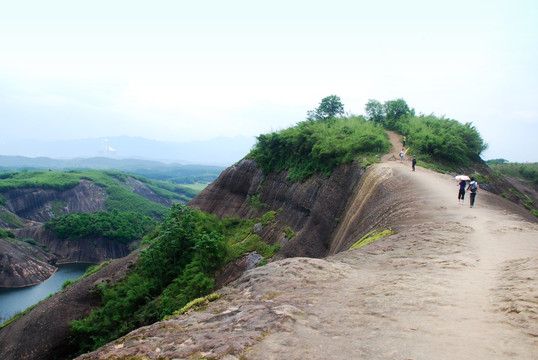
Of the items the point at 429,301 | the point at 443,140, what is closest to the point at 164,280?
the point at 429,301

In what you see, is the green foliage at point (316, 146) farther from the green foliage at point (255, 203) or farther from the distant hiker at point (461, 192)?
the distant hiker at point (461, 192)

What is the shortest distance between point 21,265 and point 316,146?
55212 mm

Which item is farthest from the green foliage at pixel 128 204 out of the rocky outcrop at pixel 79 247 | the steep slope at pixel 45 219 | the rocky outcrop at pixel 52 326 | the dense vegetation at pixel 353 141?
the dense vegetation at pixel 353 141

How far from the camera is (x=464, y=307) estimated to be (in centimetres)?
520

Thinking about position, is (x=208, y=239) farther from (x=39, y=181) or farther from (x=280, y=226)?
(x=39, y=181)

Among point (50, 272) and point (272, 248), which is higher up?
point (272, 248)

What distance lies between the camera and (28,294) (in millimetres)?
48969

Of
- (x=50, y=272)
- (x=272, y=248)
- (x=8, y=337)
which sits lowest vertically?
(x=50, y=272)

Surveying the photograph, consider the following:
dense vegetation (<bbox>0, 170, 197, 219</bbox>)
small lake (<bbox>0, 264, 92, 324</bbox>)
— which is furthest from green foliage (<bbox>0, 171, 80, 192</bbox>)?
small lake (<bbox>0, 264, 92, 324</bbox>)

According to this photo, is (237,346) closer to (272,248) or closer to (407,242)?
(407,242)

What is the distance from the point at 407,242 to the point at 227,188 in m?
23.6

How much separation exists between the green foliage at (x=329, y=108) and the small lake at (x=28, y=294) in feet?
134

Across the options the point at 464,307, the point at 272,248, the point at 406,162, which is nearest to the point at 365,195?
the point at 406,162

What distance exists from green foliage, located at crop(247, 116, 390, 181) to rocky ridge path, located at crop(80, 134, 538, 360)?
12908 mm
